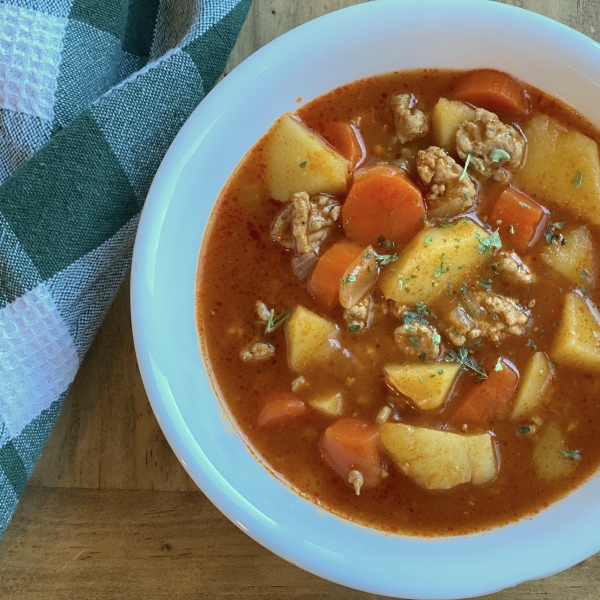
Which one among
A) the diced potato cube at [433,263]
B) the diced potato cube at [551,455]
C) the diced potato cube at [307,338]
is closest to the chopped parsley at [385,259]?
the diced potato cube at [433,263]

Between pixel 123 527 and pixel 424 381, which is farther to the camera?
pixel 123 527

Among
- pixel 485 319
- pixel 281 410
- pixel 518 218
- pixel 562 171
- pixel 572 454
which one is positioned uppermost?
pixel 562 171

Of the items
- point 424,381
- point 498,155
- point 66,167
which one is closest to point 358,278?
point 424,381

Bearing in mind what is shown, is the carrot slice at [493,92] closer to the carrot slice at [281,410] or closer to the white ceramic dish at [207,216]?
the white ceramic dish at [207,216]

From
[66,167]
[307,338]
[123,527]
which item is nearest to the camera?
[66,167]

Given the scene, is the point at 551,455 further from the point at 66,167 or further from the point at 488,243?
the point at 66,167

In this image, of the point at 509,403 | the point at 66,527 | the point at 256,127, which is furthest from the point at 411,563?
the point at 256,127

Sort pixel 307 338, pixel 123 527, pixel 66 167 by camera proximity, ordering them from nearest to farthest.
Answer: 1. pixel 66 167
2. pixel 307 338
3. pixel 123 527
